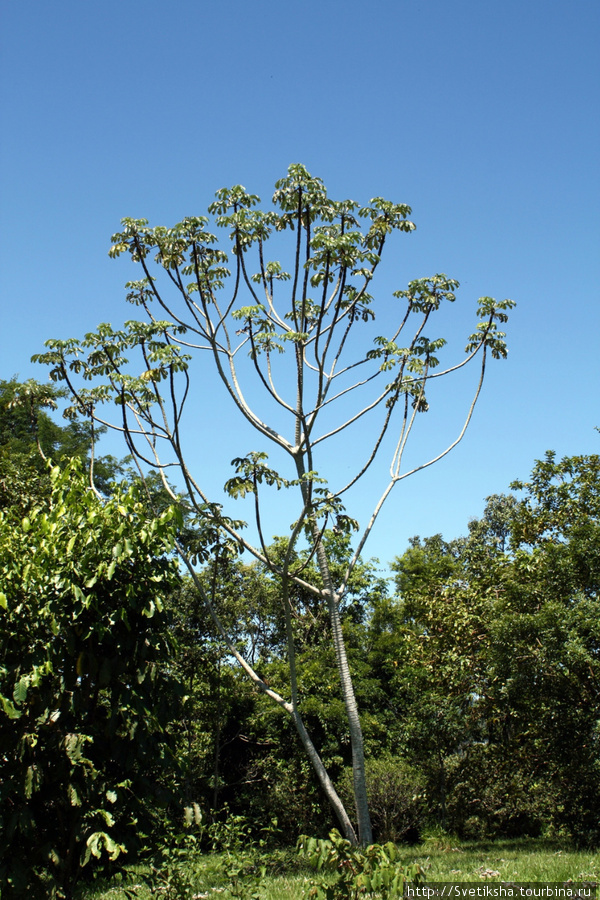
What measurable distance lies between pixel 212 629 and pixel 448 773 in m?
6.60

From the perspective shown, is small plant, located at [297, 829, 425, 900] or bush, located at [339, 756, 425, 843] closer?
small plant, located at [297, 829, 425, 900]

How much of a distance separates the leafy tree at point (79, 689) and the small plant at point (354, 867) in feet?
3.79

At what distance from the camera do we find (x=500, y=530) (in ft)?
137

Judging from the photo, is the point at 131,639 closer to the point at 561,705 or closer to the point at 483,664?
the point at 561,705

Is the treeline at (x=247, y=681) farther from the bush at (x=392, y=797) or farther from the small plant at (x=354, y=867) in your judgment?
the small plant at (x=354, y=867)

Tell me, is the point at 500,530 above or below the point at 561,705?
above

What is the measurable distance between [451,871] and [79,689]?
6454 mm

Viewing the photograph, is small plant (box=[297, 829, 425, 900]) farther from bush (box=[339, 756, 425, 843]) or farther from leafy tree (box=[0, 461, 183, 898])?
bush (box=[339, 756, 425, 843])

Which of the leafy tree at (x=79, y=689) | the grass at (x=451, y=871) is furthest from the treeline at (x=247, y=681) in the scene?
the grass at (x=451, y=871)

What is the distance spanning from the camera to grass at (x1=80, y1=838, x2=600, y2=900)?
237 inches

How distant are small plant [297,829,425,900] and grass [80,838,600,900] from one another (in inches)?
52.3

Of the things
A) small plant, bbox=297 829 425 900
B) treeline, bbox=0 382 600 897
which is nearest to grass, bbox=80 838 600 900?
treeline, bbox=0 382 600 897

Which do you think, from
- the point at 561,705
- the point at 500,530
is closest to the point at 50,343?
the point at 561,705

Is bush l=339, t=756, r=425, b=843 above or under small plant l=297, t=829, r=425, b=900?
under
